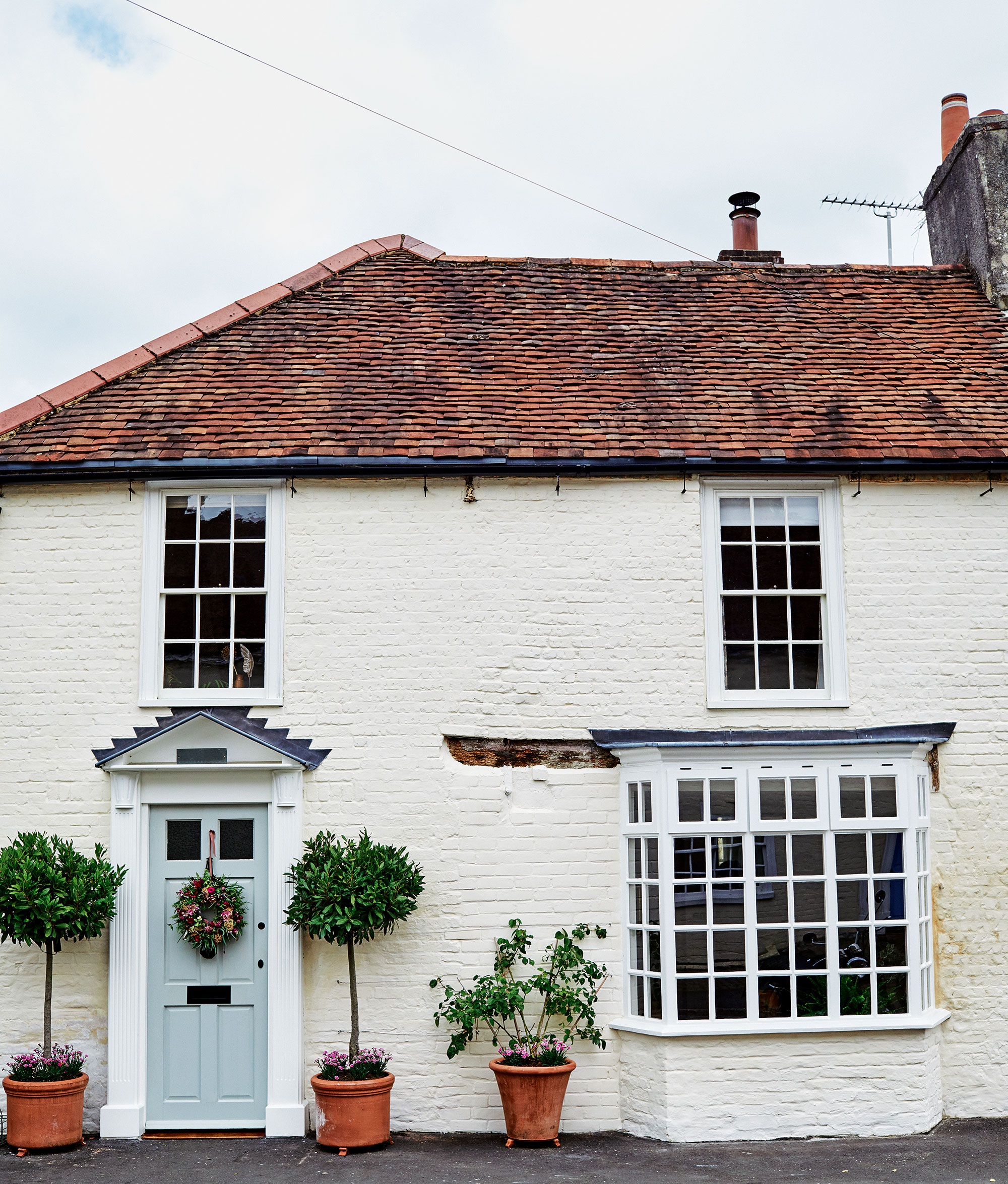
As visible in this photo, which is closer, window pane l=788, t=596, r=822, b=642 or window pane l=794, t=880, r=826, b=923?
window pane l=794, t=880, r=826, b=923

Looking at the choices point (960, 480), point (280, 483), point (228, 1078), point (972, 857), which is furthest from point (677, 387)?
point (228, 1078)

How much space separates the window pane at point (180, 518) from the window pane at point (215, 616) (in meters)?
0.55

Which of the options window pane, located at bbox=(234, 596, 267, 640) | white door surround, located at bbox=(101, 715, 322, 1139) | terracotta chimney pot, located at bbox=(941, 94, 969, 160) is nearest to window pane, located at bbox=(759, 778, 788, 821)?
white door surround, located at bbox=(101, 715, 322, 1139)

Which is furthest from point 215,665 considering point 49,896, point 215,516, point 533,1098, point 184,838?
point 533,1098

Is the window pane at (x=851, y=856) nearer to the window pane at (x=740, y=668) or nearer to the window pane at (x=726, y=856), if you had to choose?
the window pane at (x=726, y=856)

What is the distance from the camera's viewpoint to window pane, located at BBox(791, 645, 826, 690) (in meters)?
9.27

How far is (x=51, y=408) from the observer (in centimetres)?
973

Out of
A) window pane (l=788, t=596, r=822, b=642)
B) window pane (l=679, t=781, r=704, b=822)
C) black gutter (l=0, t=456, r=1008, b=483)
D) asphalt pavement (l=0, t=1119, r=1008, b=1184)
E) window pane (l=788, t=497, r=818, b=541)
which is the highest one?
black gutter (l=0, t=456, r=1008, b=483)

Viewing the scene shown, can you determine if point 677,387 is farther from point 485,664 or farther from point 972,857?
point 972,857

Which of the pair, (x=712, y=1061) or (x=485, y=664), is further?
(x=485, y=664)

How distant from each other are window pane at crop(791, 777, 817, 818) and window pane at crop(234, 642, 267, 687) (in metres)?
4.24

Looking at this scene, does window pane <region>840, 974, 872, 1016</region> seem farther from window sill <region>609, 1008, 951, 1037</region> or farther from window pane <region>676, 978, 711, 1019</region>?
window pane <region>676, 978, 711, 1019</region>

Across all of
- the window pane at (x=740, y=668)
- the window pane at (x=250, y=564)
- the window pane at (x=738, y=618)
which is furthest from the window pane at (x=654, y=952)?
the window pane at (x=250, y=564)

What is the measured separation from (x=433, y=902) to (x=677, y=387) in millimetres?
4879
